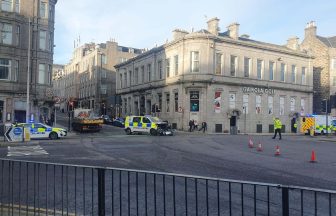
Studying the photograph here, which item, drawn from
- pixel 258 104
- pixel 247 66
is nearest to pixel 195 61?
pixel 247 66

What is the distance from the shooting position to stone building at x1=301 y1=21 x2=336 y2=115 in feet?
185

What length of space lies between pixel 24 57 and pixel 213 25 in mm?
24426

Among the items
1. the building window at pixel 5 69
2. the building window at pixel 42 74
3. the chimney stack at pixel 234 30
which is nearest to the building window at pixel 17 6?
the building window at pixel 5 69

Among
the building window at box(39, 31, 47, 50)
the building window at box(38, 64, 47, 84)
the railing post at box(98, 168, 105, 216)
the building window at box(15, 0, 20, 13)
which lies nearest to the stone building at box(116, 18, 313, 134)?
the building window at box(38, 64, 47, 84)

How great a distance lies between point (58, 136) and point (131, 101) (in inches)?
1230

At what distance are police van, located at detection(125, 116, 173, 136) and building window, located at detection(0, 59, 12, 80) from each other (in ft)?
46.2

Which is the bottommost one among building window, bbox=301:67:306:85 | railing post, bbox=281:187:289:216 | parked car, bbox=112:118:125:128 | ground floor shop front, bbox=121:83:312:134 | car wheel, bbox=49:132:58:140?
car wheel, bbox=49:132:58:140

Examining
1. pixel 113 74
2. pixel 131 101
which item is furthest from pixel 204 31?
pixel 113 74

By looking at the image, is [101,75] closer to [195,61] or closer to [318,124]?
[195,61]

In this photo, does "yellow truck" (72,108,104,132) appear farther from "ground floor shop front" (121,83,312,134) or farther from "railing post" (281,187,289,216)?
"railing post" (281,187,289,216)

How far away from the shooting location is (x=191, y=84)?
42594 mm

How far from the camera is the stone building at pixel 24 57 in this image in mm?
35312

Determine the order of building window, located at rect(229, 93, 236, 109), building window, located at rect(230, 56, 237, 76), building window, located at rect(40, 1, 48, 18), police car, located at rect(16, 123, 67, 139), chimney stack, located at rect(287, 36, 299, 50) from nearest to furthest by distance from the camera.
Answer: police car, located at rect(16, 123, 67, 139), building window, located at rect(40, 1, 48, 18), building window, located at rect(229, 93, 236, 109), building window, located at rect(230, 56, 237, 76), chimney stack, located at rect(287, 36, 299, 50)

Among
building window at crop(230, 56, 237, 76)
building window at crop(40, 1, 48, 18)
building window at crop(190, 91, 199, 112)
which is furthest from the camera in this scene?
building window at crop(230, 56, 237, 76)
